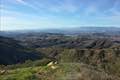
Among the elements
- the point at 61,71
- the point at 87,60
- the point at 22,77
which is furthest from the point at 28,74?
the point at 87,60

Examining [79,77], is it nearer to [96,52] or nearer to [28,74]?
[28,74]

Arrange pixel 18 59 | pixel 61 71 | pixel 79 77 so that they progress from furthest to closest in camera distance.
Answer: pixel 18 59 → pixel 61 71 → pixel 79 77

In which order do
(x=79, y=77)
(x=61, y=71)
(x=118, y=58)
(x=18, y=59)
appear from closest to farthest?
(x=79, y=77) → (x=61, y=71) → (x=118, y=58) → (x=18, y=59)

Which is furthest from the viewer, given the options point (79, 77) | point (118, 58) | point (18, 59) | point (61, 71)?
point (18, 59)

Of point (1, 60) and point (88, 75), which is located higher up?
point (88, 75)

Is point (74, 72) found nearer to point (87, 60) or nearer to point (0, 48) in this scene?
point (87, 60)

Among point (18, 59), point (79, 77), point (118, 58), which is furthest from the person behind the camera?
point (18, 59)

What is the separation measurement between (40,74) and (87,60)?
3687 inches

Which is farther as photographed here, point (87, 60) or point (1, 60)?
point (87, 60)

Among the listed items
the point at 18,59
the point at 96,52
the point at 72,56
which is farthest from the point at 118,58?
the point at 18,59

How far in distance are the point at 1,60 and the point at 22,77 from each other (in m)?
83.5

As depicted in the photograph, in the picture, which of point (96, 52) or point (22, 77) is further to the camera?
point (96, 52)

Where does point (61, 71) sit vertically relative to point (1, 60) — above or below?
above

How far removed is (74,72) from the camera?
14.1 m
